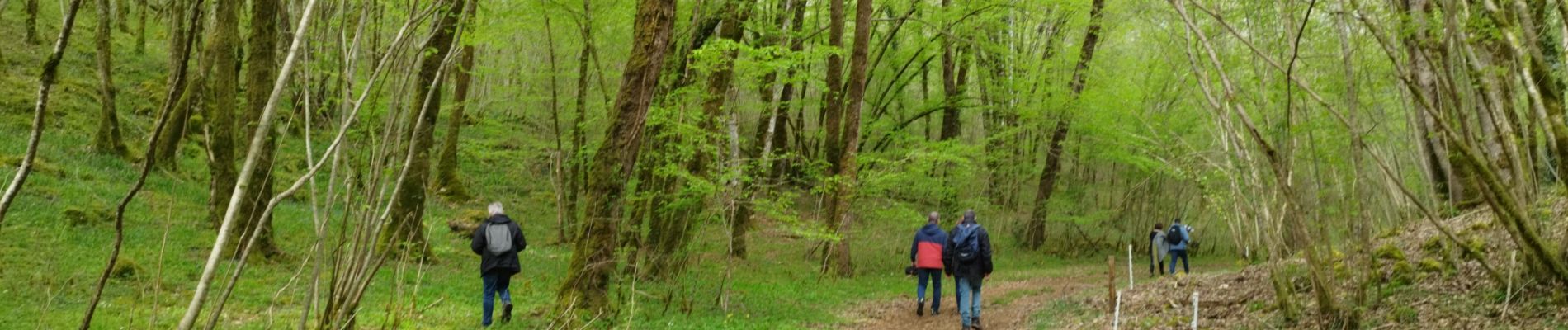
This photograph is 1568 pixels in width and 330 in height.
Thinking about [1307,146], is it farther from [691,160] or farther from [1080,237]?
[1080,237]

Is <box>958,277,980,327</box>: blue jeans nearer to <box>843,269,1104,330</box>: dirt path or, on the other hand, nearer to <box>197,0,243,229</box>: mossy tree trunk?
<box>843,269,1104,330</box>: dirt path

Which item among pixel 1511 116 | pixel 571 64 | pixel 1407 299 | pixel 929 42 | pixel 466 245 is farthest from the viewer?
pixel 929 42

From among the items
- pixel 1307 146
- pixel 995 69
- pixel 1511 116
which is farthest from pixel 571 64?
pixel 1511 116

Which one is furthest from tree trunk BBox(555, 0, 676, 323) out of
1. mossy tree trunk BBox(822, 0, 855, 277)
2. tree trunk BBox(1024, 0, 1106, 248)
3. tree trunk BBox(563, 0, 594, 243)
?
tree trunk BBox(1024, 0, 1106, 248)

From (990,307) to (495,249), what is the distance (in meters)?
7.51

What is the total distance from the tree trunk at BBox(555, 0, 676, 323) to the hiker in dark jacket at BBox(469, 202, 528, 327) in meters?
0.59

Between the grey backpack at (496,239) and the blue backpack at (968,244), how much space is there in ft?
14.9

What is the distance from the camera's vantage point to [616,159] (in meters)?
8.42

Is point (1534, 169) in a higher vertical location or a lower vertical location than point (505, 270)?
higher

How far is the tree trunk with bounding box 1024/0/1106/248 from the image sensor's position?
21.6 meters

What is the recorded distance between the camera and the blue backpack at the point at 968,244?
10.2 m

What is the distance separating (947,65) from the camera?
917 inches

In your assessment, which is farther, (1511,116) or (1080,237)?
(1080,237)

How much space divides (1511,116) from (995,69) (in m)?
16.8
